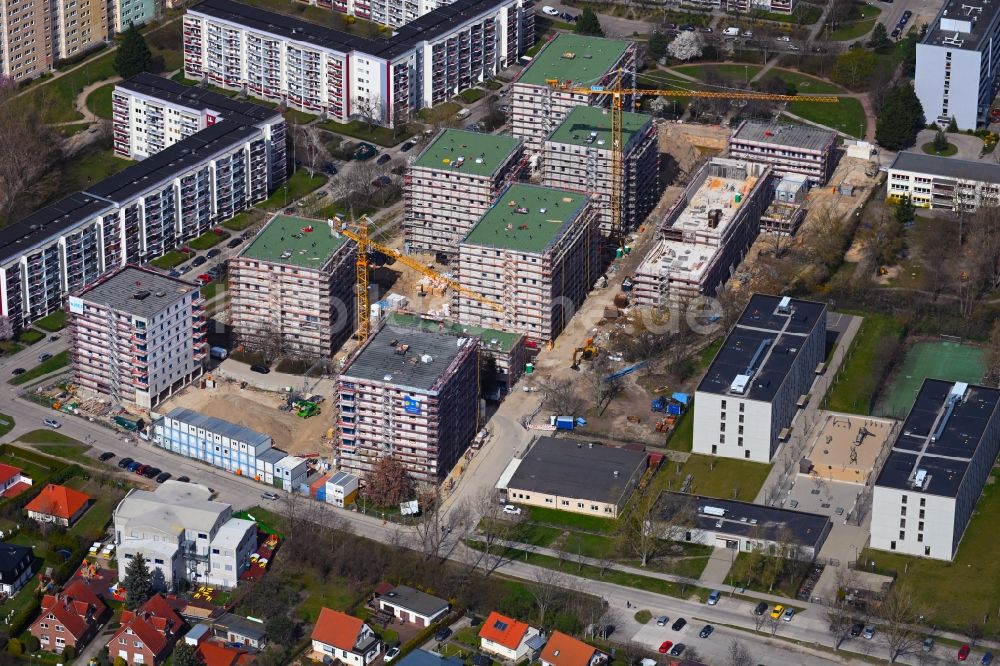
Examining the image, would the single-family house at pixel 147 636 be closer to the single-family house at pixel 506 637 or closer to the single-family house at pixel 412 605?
the single-family house at pixel 412 605

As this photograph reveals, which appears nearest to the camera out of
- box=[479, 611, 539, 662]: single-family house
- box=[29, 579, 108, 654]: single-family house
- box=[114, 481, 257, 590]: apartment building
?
box=[479, 611, 539, 662]: single-family house

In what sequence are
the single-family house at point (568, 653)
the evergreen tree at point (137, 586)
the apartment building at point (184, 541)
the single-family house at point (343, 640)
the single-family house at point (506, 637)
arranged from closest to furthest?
the single-family house at point (568, 653)
the single-family house at point (343, 640)
the single-family house at point (506, 637)
the evergreen tree at point (137, 586)
the apartment building at point (184, 541)

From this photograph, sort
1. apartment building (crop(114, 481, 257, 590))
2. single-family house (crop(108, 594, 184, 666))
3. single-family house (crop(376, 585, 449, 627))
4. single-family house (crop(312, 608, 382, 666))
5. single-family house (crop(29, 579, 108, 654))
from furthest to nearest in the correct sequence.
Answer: apartment building (crop(114, 481, 257, 590)) → single-family house (crop(376, 585, 449, 627)) → single-family house (crop(29, 579, 108, 654)) → single-family house (crop(312, 608, 382, 666)) → single-family house (crop(108, 594, 184, 666))

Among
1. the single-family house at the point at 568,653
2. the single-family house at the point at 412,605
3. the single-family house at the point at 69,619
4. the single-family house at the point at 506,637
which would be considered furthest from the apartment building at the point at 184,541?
the single-family house at the point at 568,653

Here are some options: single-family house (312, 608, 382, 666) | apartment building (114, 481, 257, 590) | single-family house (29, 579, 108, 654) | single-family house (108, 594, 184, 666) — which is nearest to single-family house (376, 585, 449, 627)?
single-family house (312, 608, 382, 666)

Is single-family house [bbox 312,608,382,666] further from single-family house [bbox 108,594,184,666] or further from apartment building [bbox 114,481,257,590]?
apartment building [bbox 114,481,257,590]

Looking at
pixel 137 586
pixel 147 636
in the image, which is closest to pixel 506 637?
pixel 147 636
